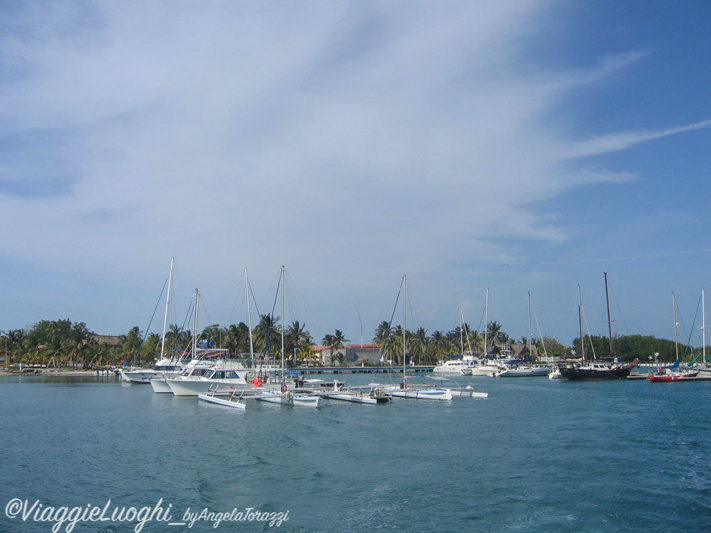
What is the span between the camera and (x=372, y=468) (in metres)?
22.5

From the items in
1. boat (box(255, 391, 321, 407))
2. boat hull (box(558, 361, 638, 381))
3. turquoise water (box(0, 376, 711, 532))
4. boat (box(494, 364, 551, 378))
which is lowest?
boat (box(494, 364, 551, 378))

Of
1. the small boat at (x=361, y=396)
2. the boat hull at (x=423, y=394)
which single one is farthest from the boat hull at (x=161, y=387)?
the boat hull at (x=423, y=394)

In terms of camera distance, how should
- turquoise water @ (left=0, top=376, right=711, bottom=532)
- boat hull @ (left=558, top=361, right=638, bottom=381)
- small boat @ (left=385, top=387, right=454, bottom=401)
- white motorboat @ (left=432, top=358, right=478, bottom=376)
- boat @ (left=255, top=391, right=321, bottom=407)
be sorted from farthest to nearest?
white motorboat @ (left=432, top=358, right=478, bottom=376) → boat hull @ (left=558, top=361, right=638, bottom=381) → small boat @ (left=385, top=387, right=454, bottom=401) → boat @ (left=255, top=391, right=321, bottom=407) → turquoise water @ (left=0, top=376, right=711, bottom=532)

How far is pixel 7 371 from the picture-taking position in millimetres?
114500

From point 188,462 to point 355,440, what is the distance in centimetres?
911

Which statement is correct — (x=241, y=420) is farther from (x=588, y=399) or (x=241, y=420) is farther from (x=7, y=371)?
(x=7, y=371)

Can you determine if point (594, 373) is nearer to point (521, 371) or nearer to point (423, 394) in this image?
point (521, 371)

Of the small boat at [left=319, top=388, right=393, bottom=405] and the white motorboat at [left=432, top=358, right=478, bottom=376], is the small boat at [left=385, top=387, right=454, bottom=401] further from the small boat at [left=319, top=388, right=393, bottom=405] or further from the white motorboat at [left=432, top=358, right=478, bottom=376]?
the white motorboat at [left=432, top=358, right=478, bottom=376]

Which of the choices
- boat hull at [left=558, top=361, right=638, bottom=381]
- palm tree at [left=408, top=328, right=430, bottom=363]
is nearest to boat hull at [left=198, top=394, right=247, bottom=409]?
boat hull at [left=558, top=361, right=638, bottom=381]

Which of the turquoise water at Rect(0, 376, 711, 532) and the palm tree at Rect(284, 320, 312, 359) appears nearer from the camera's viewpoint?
the turquoise water at Rect(0, 376, 711, 532)

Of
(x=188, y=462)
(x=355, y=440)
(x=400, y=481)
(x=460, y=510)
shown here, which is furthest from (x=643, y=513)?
(x=188, y=462)

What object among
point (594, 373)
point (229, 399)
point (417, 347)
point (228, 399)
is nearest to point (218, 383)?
point (228, 399)

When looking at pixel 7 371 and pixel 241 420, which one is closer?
pixel 241 420

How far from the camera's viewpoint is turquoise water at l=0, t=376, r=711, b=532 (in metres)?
16.5
